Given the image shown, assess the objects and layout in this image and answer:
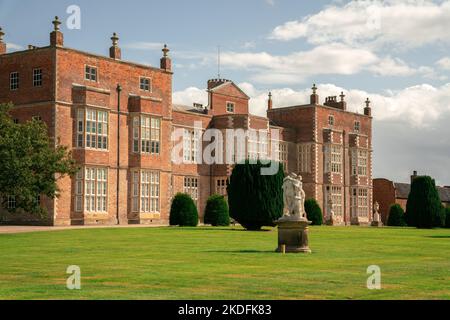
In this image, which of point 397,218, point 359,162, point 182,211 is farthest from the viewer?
point 359,162

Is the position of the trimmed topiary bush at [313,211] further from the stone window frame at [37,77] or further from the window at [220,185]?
the stone window frame at [37,77]

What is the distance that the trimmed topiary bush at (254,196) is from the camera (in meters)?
40.9

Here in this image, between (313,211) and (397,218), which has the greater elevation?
(313,211)

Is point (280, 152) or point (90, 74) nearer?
point (90, 74)

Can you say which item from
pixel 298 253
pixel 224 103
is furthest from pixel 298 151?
pixel 298 253

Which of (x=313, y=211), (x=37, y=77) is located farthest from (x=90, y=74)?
(x=313, y=211)

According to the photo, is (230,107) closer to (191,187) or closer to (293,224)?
(191,187)

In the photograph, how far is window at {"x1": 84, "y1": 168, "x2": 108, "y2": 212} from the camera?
44469 millimetres

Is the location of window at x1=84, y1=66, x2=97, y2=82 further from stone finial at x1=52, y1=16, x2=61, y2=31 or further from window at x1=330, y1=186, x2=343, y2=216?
window at x1=330, y1=186, x2=343, y2=216

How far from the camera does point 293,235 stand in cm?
2347

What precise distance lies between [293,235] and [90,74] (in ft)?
83.5

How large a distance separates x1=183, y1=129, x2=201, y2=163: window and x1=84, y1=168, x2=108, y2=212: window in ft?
31.0

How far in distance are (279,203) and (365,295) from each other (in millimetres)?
28130

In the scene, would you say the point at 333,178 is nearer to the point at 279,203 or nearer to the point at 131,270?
the point at 279,203
